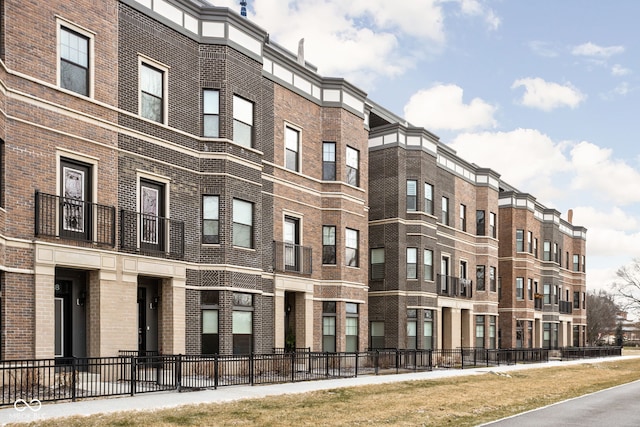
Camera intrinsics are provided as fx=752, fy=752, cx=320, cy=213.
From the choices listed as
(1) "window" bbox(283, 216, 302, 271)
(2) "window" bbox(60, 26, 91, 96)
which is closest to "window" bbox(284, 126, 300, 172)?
(1) "window" bbox(283, 216, 302, 271)

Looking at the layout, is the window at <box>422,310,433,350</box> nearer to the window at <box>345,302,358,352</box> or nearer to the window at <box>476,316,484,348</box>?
the window at <box>345,302,358,352</box>

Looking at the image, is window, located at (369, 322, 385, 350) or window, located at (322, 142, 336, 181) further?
window, located at (369, 322, 385, 350)

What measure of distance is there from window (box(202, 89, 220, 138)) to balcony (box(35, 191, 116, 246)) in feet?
17.0

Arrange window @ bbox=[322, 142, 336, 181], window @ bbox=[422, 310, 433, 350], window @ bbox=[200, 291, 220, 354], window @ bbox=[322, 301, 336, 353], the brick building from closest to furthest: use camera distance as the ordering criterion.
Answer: the brick building → window @ bbox=[200, 291, 220, 354] → window @ bbox=[322, 301, 336, 353] → window @ bbox=[322, 142, 336, 181] → window @ bbox=[422, 310, 433, 350]

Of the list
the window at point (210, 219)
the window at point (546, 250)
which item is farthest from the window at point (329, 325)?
the window at point (546, 250)

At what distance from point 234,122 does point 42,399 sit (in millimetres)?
12546

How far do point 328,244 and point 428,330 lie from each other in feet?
34.2

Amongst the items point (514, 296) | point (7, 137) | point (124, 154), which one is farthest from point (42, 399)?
point (514, 296)

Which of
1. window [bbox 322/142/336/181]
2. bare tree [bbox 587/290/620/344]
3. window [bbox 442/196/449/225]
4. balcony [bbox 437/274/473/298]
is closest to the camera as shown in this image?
window [bbox 322/142/336/181]

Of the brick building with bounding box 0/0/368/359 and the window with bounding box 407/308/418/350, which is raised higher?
the brick building with bounding box 0/0/368/359

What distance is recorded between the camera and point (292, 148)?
3056 cm

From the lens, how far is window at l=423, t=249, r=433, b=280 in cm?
3975

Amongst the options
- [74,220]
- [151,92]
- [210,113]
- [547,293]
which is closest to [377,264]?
[210,113]

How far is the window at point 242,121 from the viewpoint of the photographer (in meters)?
26.0
